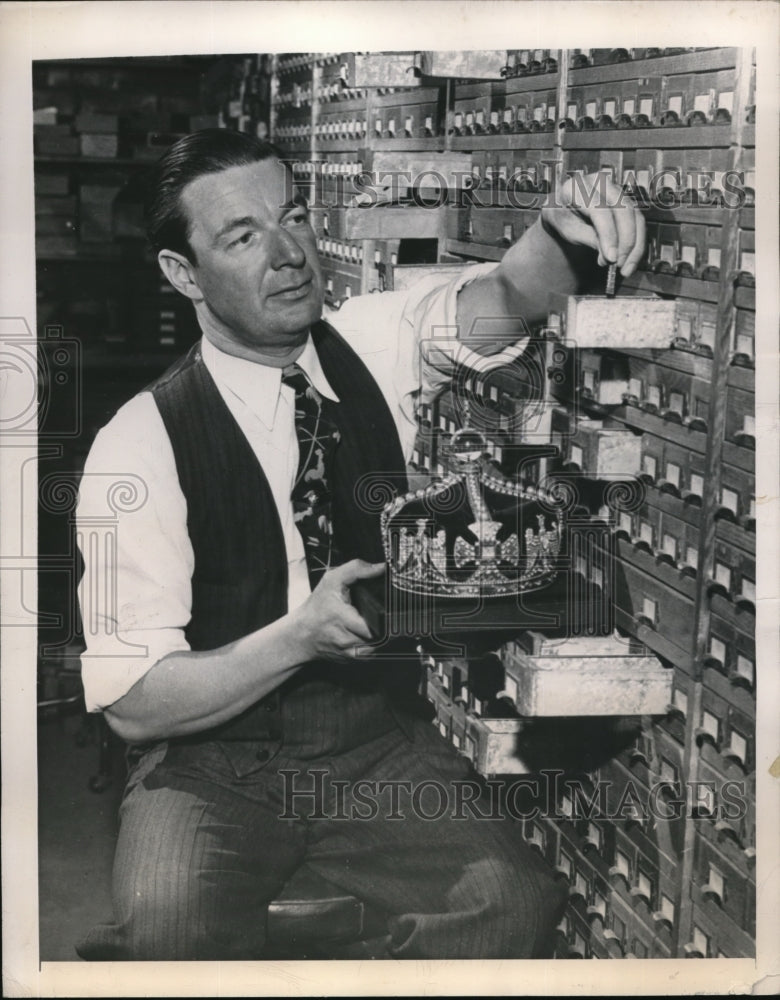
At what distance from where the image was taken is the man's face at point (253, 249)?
8.15ft

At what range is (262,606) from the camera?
257cm

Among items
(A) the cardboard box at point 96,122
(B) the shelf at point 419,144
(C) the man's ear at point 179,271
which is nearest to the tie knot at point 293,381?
(C) the man's ear at point 179,271

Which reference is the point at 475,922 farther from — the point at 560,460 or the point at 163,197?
the point at 163,197

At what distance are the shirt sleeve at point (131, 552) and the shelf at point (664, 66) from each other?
3.78ft

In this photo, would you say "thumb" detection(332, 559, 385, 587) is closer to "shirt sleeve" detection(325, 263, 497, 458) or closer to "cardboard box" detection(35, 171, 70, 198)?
"shirt sleeve" detection(325, 263, 497, 458)

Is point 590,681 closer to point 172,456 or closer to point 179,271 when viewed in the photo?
point 172,456

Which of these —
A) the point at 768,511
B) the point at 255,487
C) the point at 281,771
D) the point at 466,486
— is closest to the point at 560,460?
the point at 466,486

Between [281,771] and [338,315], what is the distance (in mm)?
1006

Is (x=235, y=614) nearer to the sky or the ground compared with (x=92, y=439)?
nearer to the ground

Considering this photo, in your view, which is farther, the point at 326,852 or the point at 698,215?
the point at 326,852

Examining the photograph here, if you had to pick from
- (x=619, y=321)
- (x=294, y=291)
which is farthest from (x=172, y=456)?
(x=619, y=321)

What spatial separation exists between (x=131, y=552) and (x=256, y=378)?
47cm

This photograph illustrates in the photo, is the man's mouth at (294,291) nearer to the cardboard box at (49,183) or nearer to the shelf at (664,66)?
the cardboard box at (49,183)

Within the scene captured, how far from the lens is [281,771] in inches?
103
